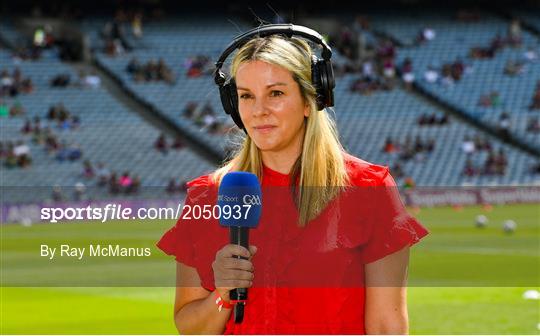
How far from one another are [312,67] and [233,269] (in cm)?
98

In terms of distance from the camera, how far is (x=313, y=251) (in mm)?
4512

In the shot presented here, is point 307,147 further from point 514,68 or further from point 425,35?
point 425,35

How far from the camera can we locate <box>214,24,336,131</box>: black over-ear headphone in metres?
4.55

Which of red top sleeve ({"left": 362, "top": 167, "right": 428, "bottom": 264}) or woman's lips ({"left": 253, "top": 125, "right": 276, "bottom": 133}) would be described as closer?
red top sleeve ({"left": 362, "top": 167, "right": 428, "bottom": 264})

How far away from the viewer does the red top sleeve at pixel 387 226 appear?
4460 millimetres

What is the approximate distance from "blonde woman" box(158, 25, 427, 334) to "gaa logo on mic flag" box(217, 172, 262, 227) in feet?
0.49

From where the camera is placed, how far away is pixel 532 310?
53.6ft

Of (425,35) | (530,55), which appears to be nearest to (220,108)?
(425,35)

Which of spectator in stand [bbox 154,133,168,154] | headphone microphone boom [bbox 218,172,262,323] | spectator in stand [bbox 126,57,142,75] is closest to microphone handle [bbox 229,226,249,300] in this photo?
headphone microphone boom [bbox 218,172,262,323]

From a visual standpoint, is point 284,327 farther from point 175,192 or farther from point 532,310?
point 175,192

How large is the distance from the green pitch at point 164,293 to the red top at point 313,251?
1251mm

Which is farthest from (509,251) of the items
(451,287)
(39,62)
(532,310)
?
(39,62)

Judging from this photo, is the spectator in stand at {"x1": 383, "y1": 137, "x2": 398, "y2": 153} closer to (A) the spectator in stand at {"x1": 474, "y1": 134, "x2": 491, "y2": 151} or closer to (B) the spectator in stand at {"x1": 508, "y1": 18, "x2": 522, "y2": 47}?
(A) the spectator in stand at {"x1": 474, "y1": 134, "x2": 491, "y2": 151}

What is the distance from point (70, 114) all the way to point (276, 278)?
4926 centimetres
